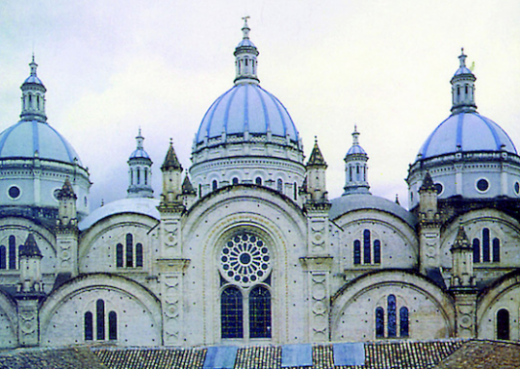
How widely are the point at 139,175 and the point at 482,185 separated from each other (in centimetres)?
3075

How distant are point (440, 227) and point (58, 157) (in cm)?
3132

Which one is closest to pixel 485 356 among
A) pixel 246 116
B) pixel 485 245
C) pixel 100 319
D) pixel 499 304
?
pixel 499 304

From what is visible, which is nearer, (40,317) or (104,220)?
(40,317)

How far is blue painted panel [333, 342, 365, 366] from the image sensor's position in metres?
32.2

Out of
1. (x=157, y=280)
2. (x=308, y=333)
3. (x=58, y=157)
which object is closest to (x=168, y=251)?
(x=157, y=280)

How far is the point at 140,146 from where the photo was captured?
62656mm

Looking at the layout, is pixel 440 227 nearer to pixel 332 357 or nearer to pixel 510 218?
pixel 510 218

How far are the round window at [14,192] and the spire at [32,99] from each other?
22.1 feet

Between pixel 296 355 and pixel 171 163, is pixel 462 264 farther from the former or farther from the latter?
pixel 171 163

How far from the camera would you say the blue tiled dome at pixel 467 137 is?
168ft

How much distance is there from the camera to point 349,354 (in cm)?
3281

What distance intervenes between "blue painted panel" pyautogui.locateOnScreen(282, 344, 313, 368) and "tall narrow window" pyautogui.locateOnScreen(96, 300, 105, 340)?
46.8 ft

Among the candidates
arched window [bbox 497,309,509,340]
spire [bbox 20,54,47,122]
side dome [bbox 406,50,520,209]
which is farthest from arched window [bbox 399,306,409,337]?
spire [bbox 20,54,47,122]

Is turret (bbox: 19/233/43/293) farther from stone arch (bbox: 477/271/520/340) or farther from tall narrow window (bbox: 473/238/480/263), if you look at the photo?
tall narrow window (bbox: 473/238/480/263)
